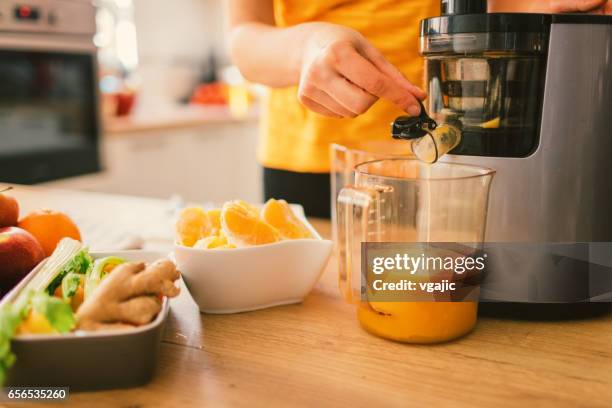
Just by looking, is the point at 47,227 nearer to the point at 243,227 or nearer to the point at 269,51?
the point at 243,227

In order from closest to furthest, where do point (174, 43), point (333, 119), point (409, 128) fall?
point (409, 128)
point (333, 119)
point (174, 43)

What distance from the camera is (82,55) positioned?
230cm

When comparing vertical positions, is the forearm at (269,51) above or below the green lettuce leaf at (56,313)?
above

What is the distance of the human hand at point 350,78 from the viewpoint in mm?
642

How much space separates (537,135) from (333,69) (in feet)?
0.73

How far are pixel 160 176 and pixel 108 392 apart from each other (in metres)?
2.35

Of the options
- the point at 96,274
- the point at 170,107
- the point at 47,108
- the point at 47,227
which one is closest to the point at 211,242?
the point at 96,274

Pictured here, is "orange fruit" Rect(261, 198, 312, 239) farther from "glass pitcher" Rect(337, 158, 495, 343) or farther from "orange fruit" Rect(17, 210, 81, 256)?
"orange fruit" Rect(17, 210, 81, 256)

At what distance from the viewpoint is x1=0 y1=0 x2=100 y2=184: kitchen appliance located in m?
2.05

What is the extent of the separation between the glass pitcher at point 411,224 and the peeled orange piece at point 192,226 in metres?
0.17

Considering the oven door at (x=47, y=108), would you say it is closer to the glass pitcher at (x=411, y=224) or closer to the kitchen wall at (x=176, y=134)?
the kitchen wall at (x=176, y=134)

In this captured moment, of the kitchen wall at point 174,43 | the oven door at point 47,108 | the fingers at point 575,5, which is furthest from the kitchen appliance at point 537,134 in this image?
the kitchen wall at point 174,43

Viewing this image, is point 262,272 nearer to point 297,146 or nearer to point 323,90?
point 323,90

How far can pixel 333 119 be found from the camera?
1.11 m
